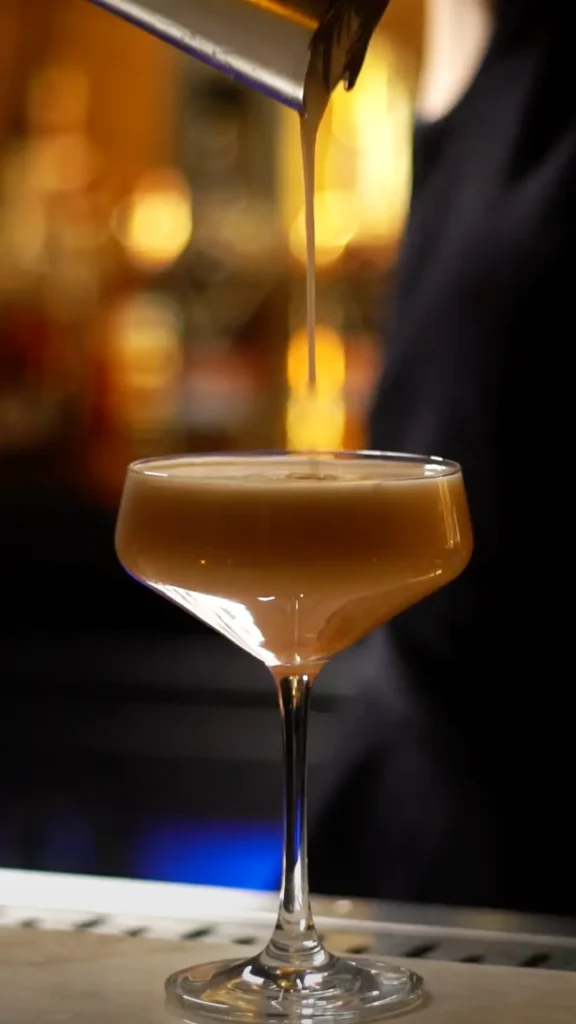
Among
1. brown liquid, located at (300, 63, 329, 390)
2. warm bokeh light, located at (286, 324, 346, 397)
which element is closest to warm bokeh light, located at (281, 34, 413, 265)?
warm bokeh light, located at (286, 324, 346, 397)

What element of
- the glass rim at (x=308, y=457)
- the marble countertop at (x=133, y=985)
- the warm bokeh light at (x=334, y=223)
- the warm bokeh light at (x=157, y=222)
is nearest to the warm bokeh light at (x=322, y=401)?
the warm bokeh light at (x=334, y=223)

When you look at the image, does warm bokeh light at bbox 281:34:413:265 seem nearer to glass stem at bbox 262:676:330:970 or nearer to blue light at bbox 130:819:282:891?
blue light at bbox 130:819:282:891

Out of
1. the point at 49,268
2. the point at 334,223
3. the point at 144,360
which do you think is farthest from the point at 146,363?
the point at 334,223

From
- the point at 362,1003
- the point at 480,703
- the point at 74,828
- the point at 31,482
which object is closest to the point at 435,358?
the point at 480,703

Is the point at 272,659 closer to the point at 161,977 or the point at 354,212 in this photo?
the point at 161,977

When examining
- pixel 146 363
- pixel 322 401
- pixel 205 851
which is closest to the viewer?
pixel 205 851

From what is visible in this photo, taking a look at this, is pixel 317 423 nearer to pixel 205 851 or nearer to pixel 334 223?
pixel 334 223
